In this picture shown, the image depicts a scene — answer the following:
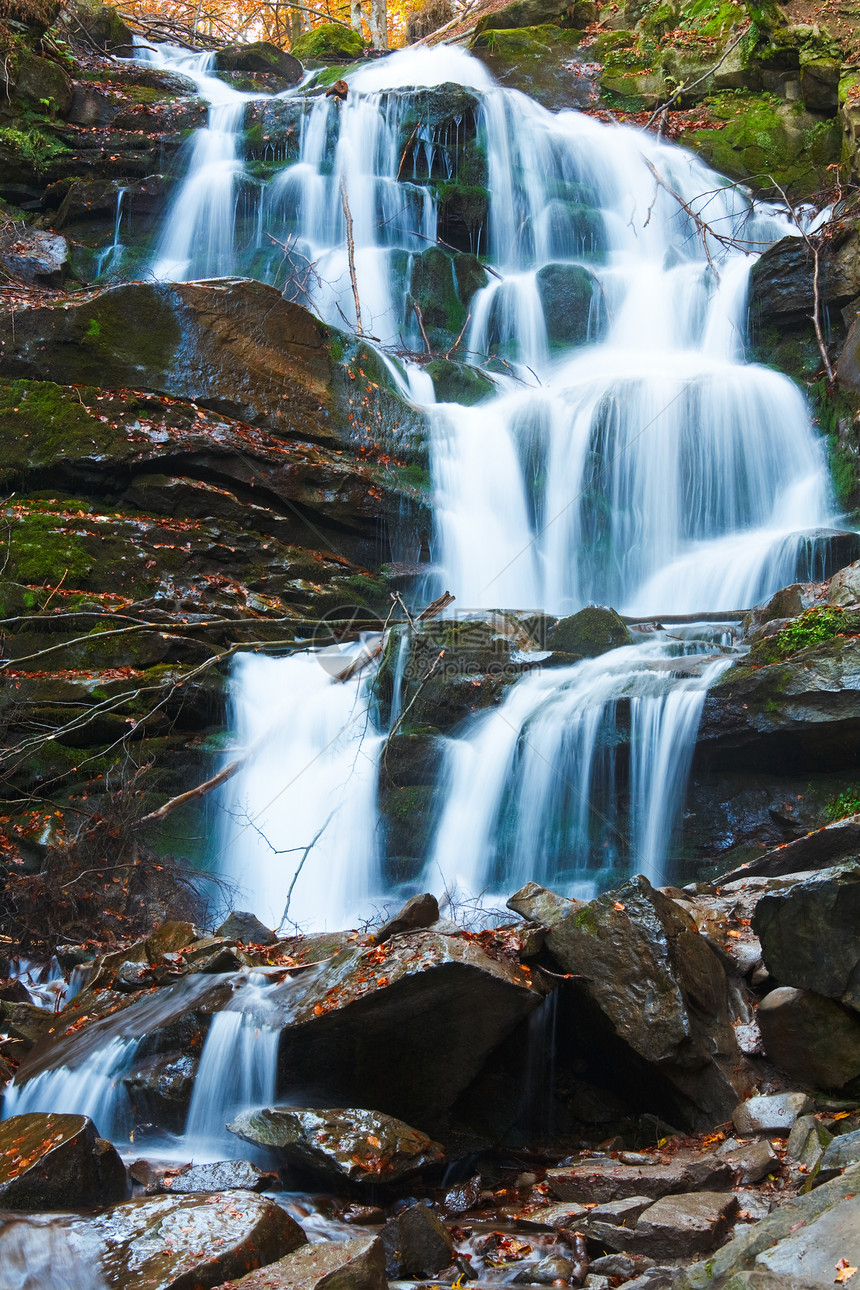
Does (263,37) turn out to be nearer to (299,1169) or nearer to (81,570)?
(81,570)

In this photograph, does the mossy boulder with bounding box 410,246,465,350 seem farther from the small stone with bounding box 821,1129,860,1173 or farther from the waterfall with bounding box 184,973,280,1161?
the small stone with bounding box 821,1129,860,1173

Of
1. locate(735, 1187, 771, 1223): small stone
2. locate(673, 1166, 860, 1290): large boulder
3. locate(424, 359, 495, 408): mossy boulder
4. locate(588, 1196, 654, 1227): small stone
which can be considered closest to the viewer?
locate(673, 1166, 860, 1290): large boulder

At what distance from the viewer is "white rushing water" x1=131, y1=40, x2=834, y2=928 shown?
6992 millimetres

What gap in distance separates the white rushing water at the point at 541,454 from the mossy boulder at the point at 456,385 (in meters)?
0.19

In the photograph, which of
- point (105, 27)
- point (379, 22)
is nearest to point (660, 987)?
point (105, 27)

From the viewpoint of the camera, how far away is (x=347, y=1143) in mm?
3695

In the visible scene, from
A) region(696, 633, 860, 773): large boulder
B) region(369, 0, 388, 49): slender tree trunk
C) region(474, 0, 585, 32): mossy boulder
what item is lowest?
region(696, 633, 860, 773): large boulder

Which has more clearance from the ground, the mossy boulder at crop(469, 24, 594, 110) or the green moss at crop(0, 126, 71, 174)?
the mossy boulder at crop(469, 24, 594, 110)

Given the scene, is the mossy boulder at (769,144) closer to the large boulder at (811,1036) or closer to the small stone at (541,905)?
the small stone at (541,905)

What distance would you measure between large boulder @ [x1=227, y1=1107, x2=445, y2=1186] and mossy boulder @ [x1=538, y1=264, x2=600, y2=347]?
12576mm

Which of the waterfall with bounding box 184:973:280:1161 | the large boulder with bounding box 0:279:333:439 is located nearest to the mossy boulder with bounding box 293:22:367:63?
the large boulder with bounding box 0:279:333:439

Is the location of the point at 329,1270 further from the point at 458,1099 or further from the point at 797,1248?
the point at 458,1099

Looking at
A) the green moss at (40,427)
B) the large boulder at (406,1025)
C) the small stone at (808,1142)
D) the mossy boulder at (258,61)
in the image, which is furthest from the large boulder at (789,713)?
the mossy boulder at (258,61)

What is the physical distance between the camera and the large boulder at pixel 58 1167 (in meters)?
3.43
